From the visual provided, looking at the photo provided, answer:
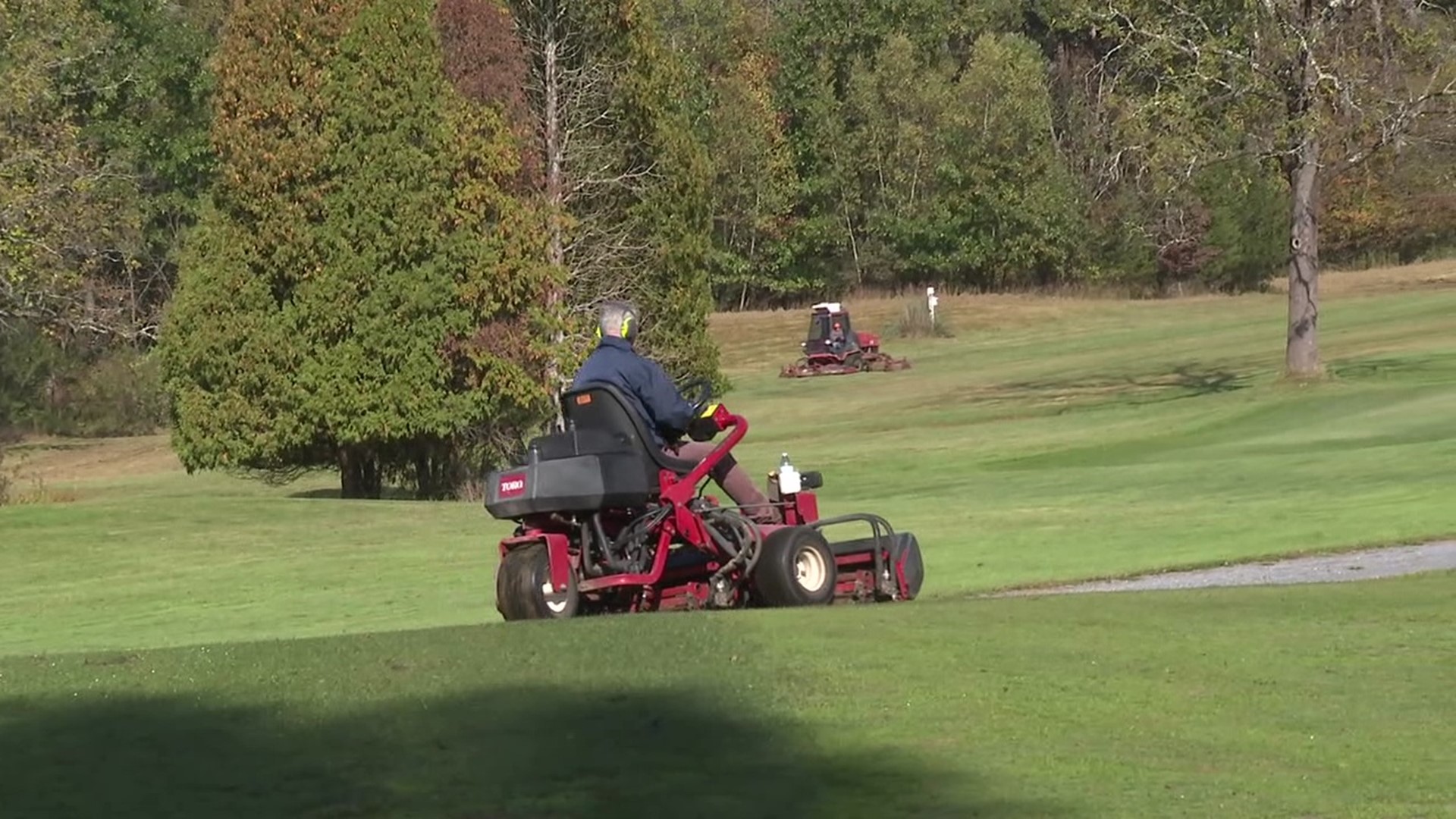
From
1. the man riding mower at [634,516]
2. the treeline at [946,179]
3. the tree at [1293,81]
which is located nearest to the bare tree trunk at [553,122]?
the tree at [1293,81]

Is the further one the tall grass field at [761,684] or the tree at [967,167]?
the tree at [967,167]

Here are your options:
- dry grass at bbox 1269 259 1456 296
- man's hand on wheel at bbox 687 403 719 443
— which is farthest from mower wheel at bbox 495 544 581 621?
dry grass at bbox 1269 259 1456 296

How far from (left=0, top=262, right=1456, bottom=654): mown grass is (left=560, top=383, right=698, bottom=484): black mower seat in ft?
12.0

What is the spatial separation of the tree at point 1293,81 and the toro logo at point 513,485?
30.7m

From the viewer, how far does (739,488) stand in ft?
45.5

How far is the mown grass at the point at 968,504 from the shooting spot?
18656 millimetres

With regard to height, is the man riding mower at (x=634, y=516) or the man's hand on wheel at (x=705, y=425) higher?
the man's hand on wheel at (x=705, y=425)

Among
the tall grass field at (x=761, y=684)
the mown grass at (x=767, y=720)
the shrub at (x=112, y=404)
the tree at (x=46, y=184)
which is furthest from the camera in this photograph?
the shrub at (x=112, y=404)

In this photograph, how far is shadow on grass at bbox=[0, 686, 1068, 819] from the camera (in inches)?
287

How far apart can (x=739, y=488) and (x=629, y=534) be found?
0.89m

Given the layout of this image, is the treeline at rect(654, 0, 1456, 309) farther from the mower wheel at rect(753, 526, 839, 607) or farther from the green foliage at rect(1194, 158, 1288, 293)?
the mower wheel at rect(753, 526, 839, 607)

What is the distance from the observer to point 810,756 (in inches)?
320

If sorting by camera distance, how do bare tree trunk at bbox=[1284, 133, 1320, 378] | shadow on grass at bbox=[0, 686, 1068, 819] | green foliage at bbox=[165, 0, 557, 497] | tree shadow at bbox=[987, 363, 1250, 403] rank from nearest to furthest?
shadow on grass at bbox=[0, 686, 1068, 819] → green foliage at bbox=[165, 0, 557, 497] → bare tree trunk at bbox=[1284, 133, 1320, 378] → tree shadow at bbox=[987, 363, 1250, 403]

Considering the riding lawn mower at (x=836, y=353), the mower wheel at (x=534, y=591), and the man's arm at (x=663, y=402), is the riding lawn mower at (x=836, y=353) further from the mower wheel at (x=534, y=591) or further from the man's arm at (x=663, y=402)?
the man's arm at (x=663, y=402)
